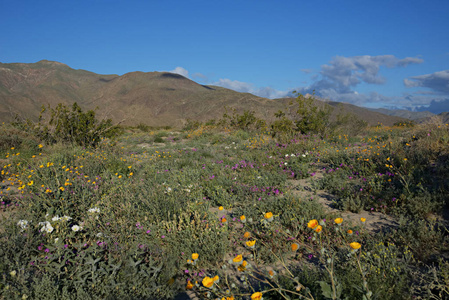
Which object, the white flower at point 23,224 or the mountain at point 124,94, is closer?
the white flower at point 23,224

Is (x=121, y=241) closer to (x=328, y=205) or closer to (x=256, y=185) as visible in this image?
(x=256, y=185)

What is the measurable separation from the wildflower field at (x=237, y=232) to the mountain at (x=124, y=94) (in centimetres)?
5828

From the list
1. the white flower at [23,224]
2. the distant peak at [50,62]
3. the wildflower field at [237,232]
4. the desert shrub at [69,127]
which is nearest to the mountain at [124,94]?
the distant peak at [50,62]

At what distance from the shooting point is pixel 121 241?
304 centimetres

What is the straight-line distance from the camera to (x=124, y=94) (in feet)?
346

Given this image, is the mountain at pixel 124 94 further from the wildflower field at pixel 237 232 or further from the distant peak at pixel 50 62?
the wildflower field at pixel 237 232

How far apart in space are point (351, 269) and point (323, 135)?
29.8 ft

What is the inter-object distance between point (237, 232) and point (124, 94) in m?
112

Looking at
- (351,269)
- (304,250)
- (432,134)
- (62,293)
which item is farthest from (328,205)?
(432,134)

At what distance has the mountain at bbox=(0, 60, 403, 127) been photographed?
7244 centimetres

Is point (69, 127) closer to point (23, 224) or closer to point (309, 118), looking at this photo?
point (23, 224)

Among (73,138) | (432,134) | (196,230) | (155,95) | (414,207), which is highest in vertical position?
(155,95)

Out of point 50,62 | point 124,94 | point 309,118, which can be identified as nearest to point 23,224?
point 309,118

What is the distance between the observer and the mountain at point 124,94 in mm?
72438
